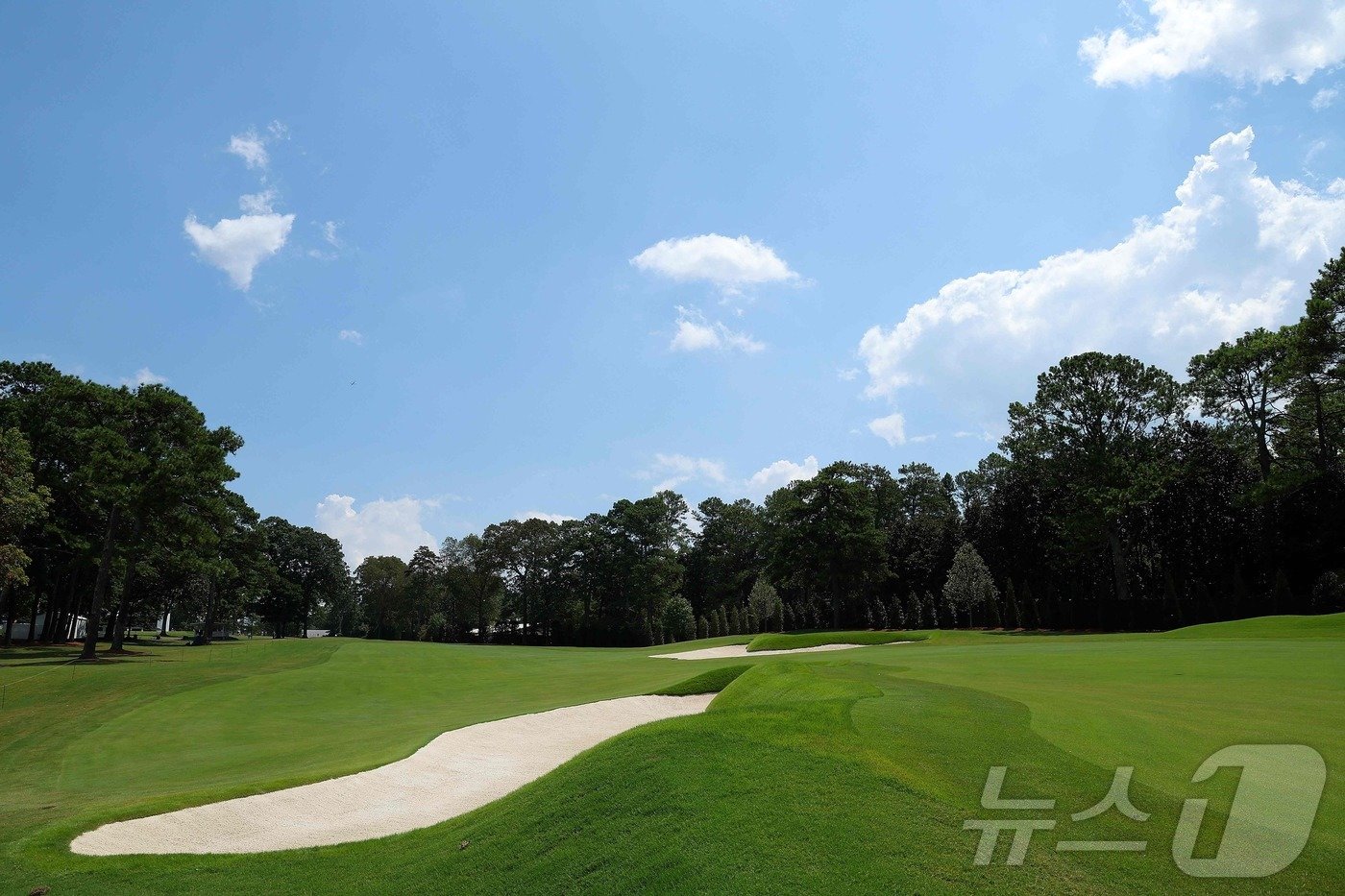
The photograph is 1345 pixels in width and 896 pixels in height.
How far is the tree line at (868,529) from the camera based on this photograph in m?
40.8

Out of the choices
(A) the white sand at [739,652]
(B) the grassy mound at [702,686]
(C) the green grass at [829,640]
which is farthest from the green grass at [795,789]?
(C) the green grass at [829,640]

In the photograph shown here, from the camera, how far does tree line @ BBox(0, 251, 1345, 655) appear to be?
40.8 m

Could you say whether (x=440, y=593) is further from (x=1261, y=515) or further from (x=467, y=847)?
(x=467, y=847)

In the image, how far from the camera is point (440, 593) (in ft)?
357

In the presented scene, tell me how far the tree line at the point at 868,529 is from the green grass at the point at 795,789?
28.2 m

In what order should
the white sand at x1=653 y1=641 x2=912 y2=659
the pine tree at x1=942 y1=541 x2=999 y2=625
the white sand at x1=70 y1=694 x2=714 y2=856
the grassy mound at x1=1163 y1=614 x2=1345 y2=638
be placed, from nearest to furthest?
the white sand at x1=70 y1=694 x2=714 y2=856
the grassy mound at x1=1163 y1=614 x2=1345 y2=638
the white sand at x1=653 y1=641 x2=912 y2=659
the pine tree at x1=942 y1=541 x2=999 y2=625

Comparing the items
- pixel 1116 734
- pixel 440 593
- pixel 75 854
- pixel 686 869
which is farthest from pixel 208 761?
pixel 440 593

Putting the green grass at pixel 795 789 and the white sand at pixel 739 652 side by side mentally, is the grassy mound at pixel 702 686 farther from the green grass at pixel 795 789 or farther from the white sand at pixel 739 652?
the white sand at pixel 739 652

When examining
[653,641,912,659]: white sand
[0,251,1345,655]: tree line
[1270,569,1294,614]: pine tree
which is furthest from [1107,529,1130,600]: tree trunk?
[653,641,912,659]: white sand

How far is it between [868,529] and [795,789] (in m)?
67.2

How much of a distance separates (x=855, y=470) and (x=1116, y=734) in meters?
75.9

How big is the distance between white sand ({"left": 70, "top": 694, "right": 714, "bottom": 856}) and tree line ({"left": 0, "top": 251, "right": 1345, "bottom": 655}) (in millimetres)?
30233

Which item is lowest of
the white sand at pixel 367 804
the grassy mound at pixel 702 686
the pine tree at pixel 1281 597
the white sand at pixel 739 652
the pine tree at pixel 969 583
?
the white sand at pixel 367 804

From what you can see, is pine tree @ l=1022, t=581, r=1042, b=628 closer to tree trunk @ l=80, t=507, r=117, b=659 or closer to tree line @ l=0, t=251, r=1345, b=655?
tree line @ l=0, t=251, r=1345, b=655
